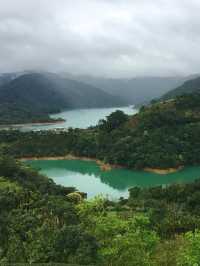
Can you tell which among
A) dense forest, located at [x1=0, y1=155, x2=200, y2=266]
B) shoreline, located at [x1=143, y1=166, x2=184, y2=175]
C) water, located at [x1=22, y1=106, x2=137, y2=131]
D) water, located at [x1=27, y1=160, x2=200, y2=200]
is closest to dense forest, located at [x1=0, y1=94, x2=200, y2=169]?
shoreline, located at [x1=143, y1=166, x2=184, y2=175]

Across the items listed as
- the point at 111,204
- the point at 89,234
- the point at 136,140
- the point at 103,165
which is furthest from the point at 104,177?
the point at 89,234

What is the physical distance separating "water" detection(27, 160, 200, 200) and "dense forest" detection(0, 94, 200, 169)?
1.51 meters

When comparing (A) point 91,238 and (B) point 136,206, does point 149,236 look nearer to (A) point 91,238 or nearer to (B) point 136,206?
(A) point 91,238

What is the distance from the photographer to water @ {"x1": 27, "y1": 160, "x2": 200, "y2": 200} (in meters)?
42.4

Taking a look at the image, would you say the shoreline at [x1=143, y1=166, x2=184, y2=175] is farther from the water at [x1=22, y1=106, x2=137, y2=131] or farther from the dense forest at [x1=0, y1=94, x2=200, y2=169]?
the water at [x1=22, y1=106, x2=137, y2=131]

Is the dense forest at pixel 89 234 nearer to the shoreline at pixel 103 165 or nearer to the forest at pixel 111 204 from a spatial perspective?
the forest at pixel 111 204

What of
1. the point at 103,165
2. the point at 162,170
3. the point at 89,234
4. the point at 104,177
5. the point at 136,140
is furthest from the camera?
the point at 136,140

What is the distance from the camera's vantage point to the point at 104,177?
47531mm

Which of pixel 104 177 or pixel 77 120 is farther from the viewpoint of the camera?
pixel 77 120

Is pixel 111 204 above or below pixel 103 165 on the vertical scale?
above

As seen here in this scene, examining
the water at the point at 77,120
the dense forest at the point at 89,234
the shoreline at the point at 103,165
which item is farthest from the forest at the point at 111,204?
the water at the point at 77,120

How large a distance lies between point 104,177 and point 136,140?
7.37m

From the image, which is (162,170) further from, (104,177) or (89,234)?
(89,234)

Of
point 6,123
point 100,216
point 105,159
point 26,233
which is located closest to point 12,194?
point 26,233
